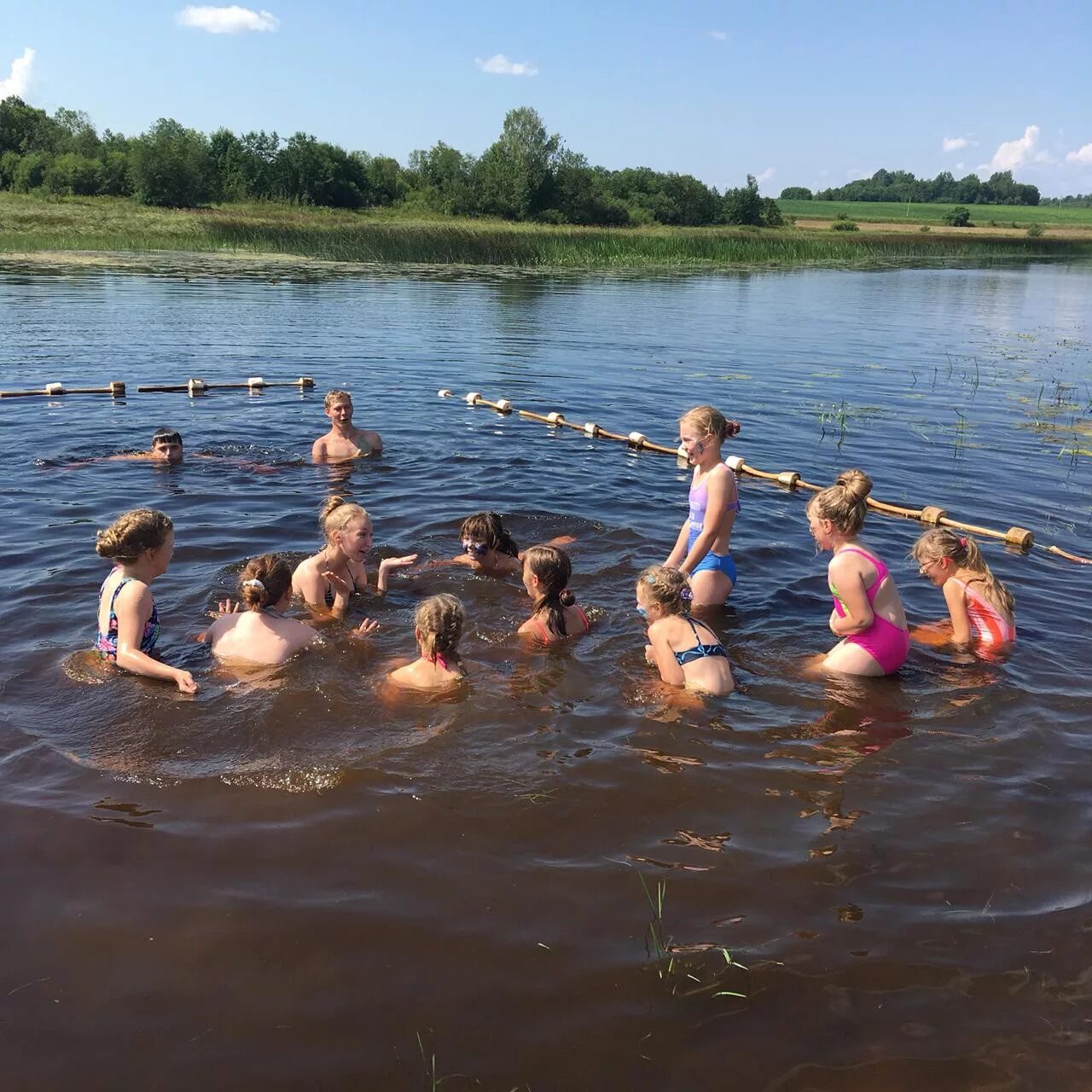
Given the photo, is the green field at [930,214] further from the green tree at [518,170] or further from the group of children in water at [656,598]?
the group of children in water at [656,598]

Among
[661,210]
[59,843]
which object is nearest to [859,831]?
[59,843]

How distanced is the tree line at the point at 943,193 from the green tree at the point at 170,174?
131570 millimetres

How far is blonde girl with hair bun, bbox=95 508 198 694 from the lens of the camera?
20.5 ft

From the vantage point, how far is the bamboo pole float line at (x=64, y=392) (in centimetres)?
1482

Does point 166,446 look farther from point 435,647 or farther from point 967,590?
point 967,590

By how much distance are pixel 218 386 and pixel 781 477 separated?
393 inches

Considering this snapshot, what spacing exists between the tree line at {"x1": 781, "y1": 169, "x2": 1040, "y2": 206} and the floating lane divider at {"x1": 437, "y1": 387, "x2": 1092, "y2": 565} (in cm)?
18166

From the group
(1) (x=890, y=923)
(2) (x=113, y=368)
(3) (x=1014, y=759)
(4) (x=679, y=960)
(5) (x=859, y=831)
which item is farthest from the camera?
(2) (x=113, y=368)

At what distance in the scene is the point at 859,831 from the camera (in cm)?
488

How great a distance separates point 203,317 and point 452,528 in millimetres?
17309

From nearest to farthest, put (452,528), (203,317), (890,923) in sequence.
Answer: (890,923) → (452,528) → (203,317)

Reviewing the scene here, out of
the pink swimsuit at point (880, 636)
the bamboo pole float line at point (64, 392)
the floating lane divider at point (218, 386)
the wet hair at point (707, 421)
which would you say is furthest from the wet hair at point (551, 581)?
the bamboo pole float line at point (64, 392)

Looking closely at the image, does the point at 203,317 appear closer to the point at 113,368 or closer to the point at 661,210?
the point at 113,368

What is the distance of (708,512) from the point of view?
780 centimetres
